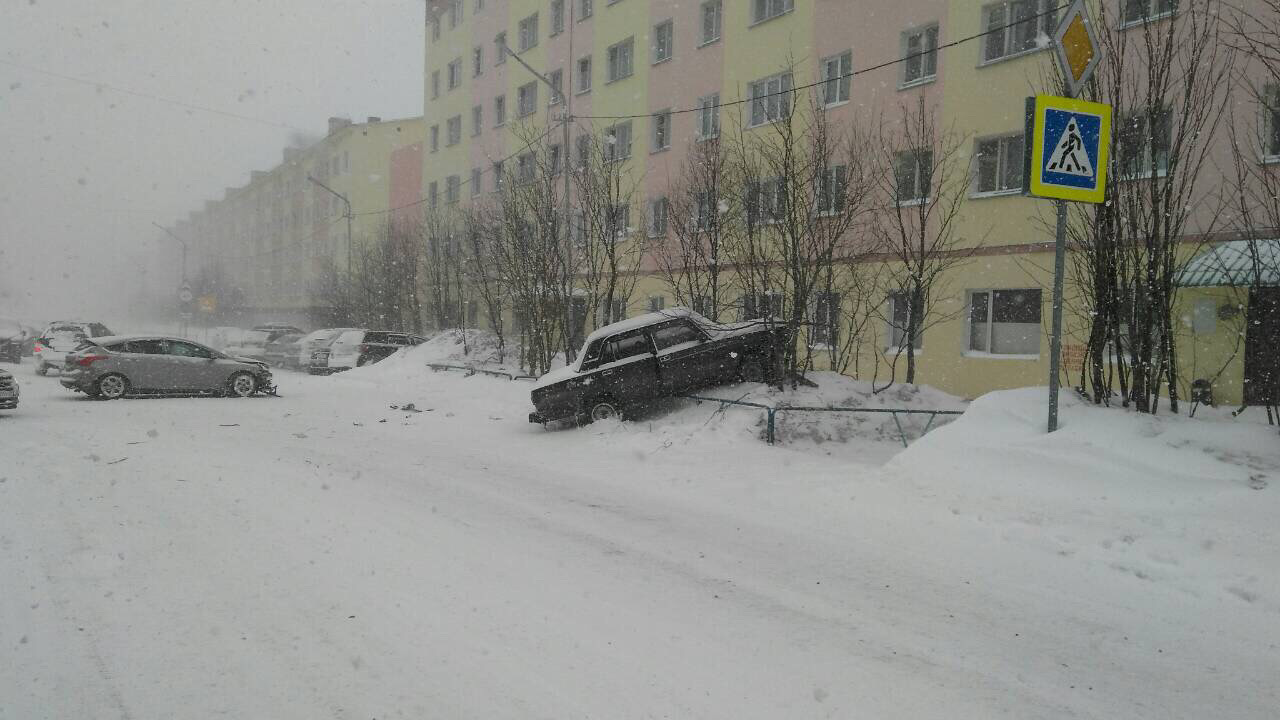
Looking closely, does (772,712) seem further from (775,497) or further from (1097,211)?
(1097,211)

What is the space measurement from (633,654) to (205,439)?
31.0 ft

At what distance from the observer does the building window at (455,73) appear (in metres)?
42.1

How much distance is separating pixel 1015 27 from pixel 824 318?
7990 millimetres

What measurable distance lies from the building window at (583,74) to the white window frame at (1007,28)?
57.1 feet

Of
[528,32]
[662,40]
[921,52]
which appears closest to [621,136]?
[662,40]

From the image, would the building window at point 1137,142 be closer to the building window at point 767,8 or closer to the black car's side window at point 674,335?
the black car's side window at point 674,335

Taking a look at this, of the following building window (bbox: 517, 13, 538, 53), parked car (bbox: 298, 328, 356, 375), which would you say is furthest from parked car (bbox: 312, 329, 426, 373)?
building window (bbox: 517, 13, 538, 53)

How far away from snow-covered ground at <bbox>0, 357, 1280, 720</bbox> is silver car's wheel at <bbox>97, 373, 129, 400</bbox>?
771 centimetres

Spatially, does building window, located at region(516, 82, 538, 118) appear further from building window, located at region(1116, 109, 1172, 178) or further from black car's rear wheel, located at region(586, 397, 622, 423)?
building window, located at region(1116, 109, 1172, 178)

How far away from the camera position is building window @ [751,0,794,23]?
71.8 feet

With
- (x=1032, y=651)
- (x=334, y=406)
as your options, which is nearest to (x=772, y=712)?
(x=1032, y=651)

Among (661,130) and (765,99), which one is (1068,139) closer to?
(765,99)

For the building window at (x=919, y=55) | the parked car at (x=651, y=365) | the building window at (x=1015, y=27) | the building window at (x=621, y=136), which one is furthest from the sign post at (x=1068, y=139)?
the building window at (x=621, y=136)

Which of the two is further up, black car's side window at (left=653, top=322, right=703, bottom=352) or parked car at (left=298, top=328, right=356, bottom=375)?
black car's side window at (left=653, top=322, right=703, bottom=352)
